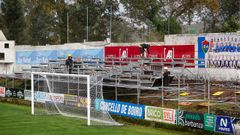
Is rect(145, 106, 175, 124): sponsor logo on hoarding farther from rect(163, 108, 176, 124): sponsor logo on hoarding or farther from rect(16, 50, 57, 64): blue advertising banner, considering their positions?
rect(16, 50, 57, 64): blue advertising banner

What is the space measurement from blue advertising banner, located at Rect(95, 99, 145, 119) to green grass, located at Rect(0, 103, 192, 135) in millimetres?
1008

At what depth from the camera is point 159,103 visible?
1105 inches

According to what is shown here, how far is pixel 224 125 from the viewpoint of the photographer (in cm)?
1945

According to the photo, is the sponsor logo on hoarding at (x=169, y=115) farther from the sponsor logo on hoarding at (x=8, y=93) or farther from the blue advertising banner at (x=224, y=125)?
the sponsor logo on hoarding at (x=8, y=93)

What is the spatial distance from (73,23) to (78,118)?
42499mm

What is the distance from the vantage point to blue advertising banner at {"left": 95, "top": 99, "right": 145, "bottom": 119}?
24094mm

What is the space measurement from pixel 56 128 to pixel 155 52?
1476cm

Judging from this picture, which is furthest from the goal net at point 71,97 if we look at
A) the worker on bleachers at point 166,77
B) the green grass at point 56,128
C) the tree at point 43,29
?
the tree at point 43,29

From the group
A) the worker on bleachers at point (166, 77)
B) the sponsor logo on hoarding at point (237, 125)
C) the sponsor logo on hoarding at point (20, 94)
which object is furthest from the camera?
the sponsor logo on hoarding at point (20, 94)

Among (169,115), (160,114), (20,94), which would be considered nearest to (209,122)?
(169,115)

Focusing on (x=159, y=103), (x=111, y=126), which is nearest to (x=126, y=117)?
(x=159, y=103)

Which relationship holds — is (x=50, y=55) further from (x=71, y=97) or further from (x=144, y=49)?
(x=71, y=97)

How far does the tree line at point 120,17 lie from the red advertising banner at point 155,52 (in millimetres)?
12763

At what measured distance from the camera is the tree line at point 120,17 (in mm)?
53781
